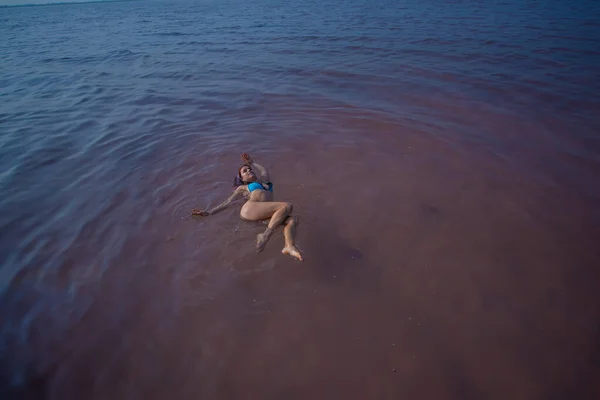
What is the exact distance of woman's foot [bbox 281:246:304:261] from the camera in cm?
478

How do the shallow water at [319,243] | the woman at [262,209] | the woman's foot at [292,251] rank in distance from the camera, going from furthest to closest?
the woman at [262,209], the woman's foot at [292,251], the shallow water at [319,243]

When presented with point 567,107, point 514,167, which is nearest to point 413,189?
point 514,167

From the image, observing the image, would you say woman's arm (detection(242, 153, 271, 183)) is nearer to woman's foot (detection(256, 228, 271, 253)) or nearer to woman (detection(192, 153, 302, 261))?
woman (detection(192, 153, 302, 261))

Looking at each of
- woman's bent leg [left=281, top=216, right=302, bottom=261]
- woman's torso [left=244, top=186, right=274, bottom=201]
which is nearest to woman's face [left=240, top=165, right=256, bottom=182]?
woman's torso [left=244, top=186, right=274, bottom=201]

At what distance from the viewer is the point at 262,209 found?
18.1 feet

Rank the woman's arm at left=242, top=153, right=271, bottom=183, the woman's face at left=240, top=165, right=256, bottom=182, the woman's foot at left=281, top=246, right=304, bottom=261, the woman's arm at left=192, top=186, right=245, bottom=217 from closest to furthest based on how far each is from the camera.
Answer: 1. the woman's foot at left=281, top=246, right=304, bottom=261
2. the woman's arm at left=192, top=186, right=245, bottom=217
3. the woman's face at left=240, top=165, right=256, bottom=182
4. the woman's arm at left=242, top=153, right=271, bottom=183

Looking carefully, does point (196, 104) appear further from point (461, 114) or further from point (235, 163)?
point (461, 114)

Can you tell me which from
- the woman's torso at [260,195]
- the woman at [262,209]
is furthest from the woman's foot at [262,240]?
the woman's torso at [260,195]

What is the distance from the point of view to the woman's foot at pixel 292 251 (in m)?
4.78

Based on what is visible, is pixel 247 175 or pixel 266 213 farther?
pixel 247 175

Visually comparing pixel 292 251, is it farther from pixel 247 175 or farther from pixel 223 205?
pixel 247 175

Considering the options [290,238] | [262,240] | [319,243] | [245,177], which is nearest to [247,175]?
[245,177]

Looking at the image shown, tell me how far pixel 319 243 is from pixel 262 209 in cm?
116

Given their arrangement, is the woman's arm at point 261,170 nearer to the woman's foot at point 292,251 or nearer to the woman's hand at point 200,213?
the woman's hand at point 200,213
